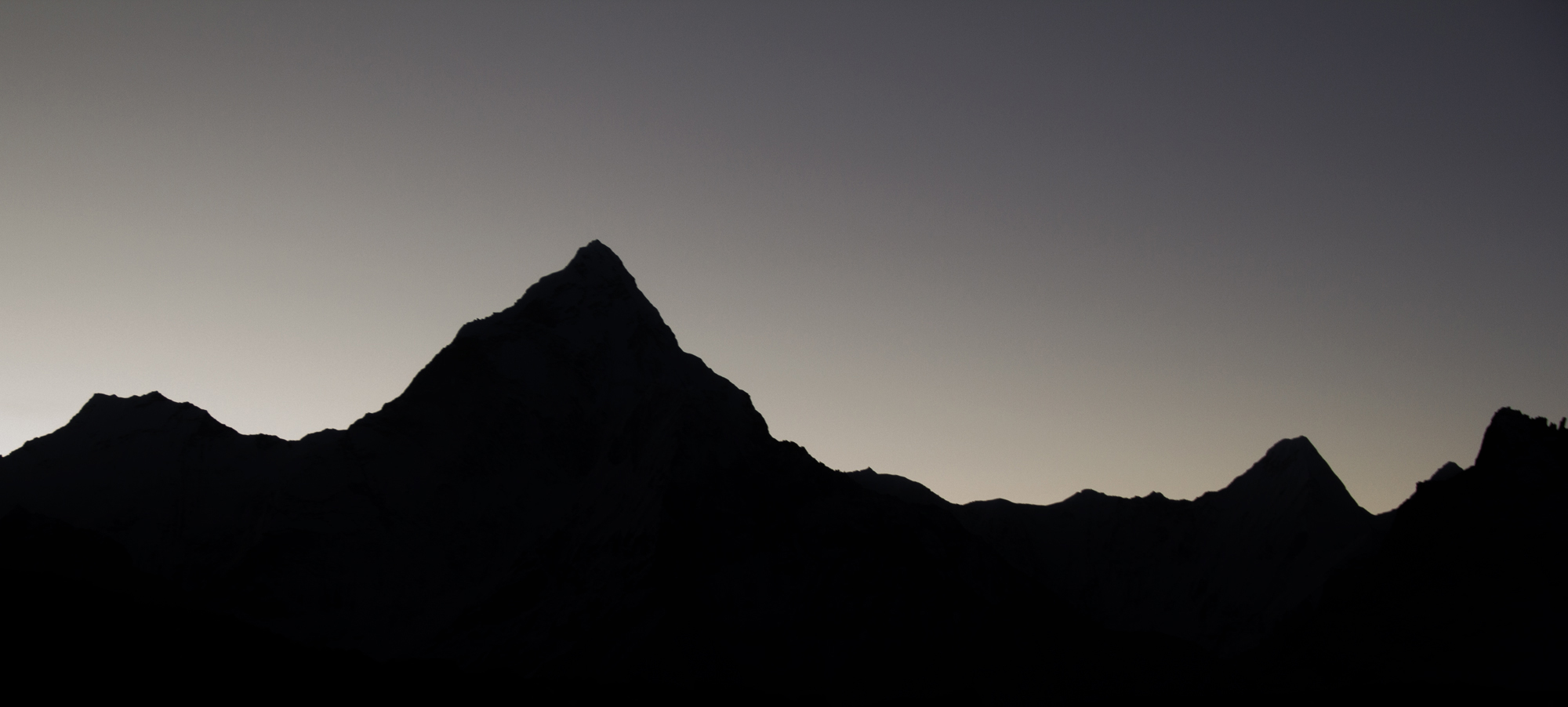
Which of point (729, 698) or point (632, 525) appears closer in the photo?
point (729, 698)

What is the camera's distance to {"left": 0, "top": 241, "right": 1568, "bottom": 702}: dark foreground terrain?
133375 mm

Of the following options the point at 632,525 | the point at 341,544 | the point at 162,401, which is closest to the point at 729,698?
the point at 632,525

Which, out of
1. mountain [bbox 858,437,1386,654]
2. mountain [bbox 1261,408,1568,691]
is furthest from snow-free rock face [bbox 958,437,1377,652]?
mountain [bbox 1261,408,1568,691]

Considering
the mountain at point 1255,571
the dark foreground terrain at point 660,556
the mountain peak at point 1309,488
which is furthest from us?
the mountain peak at point 1309,488

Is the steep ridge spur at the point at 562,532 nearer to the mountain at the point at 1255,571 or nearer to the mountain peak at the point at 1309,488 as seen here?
the mountain at the point at 1255,571

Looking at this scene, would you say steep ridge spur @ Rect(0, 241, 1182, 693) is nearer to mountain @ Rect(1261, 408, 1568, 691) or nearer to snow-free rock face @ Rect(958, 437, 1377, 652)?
mountain @ Rect(1261, 408, 1568, 691)

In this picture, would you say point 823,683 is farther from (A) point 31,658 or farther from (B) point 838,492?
(A) point 31,658

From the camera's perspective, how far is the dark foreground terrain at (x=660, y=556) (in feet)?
438

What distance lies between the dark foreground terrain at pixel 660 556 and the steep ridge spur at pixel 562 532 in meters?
0.39

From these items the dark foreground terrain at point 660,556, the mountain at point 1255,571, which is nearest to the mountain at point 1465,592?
the dark foreground terrain at point 660,556

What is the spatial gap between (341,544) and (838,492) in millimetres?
65627

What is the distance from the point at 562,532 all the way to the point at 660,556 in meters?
20.8

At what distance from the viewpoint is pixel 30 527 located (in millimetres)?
134500

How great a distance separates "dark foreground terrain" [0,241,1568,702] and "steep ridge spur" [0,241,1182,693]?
0.39 m
